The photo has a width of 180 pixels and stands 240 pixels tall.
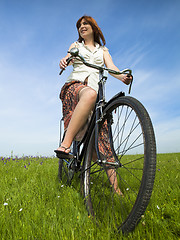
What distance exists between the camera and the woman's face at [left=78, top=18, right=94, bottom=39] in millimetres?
3533

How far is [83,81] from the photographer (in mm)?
3223

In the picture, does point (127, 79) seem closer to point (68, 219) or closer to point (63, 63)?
point (63, 63)

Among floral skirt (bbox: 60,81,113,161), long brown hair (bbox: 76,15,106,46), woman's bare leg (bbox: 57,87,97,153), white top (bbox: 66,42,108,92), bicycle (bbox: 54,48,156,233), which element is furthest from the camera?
long brown hair (bbox: 76,15,106,46)

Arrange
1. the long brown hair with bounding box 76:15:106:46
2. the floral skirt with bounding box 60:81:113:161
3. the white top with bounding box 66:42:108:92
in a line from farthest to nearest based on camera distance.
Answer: the long brown hair with bounding box 76:15:106:46
the white top with bounding box 66:42:108:92
the floral skirt with bounding box 60:81:113:161

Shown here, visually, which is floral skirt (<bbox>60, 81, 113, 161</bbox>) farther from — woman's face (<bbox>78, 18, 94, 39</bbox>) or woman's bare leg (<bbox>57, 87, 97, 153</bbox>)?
woman's face (<bbox>78, 18, 94, 39</bbox>)

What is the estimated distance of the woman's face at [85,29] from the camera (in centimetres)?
353


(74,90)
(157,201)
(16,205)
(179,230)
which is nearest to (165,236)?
(179,230)

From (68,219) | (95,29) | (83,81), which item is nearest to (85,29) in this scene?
(95,29)

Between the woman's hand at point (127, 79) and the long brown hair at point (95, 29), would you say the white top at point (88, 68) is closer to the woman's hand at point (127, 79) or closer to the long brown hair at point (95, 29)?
the long brown hair at point (95, 29)

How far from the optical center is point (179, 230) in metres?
1.89

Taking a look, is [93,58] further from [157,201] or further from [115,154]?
[157,201]

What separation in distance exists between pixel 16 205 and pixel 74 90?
1732 mm

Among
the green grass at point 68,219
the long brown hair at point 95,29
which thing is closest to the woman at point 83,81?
the long brown hair at point 95,29

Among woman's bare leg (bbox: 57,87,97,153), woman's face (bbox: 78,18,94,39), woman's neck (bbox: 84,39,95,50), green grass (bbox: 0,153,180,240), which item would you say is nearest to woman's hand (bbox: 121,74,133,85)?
woman's bare leg (bbox: 57,87,97,153)
